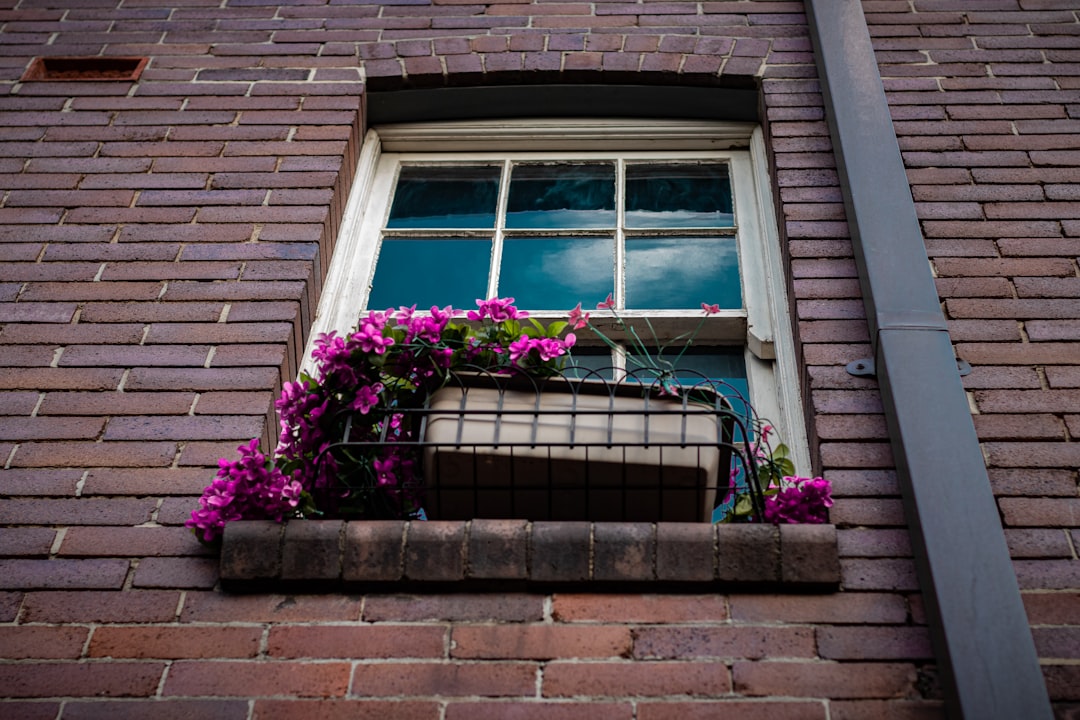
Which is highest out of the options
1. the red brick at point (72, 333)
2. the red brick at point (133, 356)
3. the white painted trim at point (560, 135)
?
the white painted trim at point (560, 135)

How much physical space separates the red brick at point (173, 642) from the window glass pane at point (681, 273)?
184 centimetres

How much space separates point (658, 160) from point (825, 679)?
8.33 feet

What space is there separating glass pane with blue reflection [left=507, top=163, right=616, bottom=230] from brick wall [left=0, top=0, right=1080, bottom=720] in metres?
0.37

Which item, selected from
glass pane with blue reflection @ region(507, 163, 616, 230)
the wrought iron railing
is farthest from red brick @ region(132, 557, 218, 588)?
glass pane with blue reflection @ region(507, 163, 616, 230)

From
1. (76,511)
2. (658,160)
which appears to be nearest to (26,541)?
(76,511)

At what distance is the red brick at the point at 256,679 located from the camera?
8.04 feet

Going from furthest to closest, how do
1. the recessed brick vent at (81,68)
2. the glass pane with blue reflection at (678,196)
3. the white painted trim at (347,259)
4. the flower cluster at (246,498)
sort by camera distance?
the recessed brick vent at (81,68) < the glass pane with blue reflection at (678,196) < the white painted trim at (347,259) < the flower cluster at (246,498)

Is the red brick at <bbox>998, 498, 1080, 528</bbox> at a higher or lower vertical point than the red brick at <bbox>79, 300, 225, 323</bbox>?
lower

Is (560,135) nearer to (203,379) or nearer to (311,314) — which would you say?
(311,314)

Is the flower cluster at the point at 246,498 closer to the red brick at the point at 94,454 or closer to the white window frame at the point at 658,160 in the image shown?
the red brick at the point at 94,454

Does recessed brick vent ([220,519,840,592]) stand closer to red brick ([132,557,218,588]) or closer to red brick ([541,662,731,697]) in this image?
red brick ([132,557,218,588])

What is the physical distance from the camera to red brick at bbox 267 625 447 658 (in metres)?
2.52

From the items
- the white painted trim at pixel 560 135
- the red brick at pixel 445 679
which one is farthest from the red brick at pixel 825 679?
the white painted trim at pixel 560 135

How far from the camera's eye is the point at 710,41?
439cm
